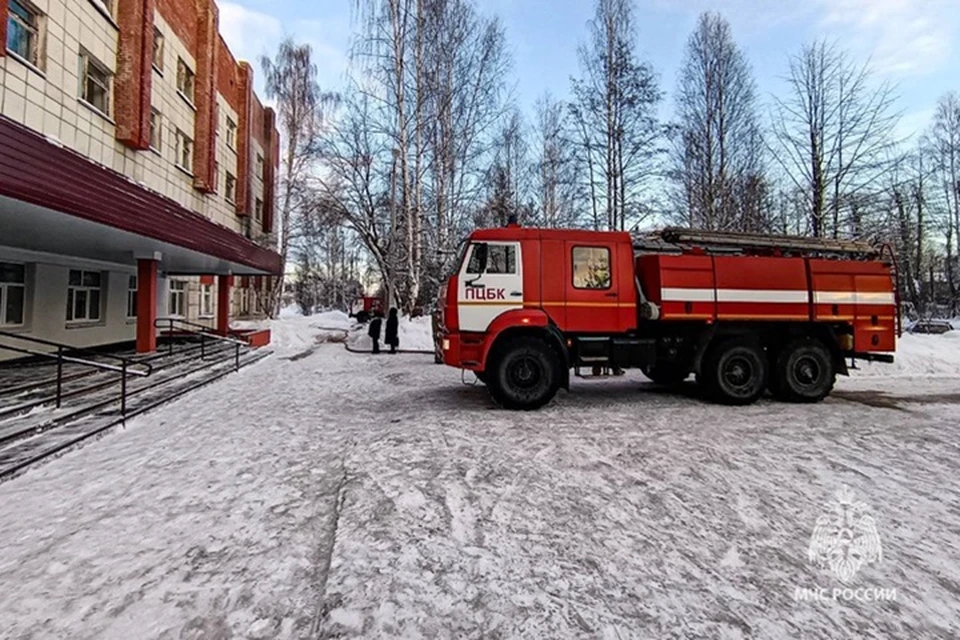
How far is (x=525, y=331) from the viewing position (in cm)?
757

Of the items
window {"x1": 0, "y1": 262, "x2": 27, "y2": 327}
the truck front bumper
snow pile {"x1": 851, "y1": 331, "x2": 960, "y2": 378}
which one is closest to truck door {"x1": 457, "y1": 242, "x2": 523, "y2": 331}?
the truck front bumper

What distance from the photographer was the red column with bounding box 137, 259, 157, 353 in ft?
39.2

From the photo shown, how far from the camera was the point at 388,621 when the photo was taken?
99.6 inches

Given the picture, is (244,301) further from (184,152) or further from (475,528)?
(475,528)

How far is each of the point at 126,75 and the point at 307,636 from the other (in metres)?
15.9

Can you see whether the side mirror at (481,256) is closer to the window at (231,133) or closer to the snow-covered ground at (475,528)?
the snow-covered ground at (475,528)

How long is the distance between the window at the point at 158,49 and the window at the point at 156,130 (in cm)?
142

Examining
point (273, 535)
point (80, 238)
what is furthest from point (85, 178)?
point (273, 535)

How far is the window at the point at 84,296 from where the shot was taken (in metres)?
13.0

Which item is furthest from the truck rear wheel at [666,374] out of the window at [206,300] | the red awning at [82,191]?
the window at [206,300]

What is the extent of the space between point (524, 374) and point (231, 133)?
2367cm

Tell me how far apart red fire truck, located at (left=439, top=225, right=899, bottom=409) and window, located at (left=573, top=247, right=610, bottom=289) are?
16 mm

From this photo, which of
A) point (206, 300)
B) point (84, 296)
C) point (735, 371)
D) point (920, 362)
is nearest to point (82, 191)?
point (84, 296)

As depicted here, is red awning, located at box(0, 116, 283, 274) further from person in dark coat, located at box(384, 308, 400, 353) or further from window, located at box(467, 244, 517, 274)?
person in dark coat, located at box(384, 308, 400, 353)
